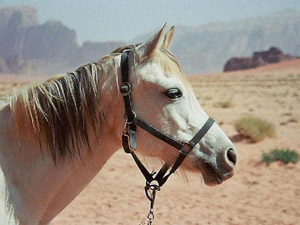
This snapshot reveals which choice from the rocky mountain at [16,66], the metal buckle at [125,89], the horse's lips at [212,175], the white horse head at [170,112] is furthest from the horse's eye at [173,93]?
the rocky mountain at [16,66]

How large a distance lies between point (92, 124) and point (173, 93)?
0.53 metres

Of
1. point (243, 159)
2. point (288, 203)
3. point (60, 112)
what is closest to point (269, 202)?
point (288, 203)

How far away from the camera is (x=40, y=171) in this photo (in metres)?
1.90

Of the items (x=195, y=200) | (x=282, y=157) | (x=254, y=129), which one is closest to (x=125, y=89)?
(x=195, y=200)

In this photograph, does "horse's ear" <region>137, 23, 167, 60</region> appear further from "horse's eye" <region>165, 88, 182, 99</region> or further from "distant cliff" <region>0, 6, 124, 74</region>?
"distant cliff" <region>0, 6, 124, 74</region>

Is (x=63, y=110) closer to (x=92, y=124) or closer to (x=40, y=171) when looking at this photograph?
(x=92, y=124)

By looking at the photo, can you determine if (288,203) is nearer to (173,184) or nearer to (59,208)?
(173,184)

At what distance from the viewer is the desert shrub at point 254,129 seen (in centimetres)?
1048

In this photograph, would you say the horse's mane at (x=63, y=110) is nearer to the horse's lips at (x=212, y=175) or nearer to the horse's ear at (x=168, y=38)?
the horse's ear at (x=168, y=38)

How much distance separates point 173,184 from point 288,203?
7.36ft

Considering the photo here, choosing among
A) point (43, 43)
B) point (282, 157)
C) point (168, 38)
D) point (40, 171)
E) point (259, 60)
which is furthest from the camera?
point (43, 43)

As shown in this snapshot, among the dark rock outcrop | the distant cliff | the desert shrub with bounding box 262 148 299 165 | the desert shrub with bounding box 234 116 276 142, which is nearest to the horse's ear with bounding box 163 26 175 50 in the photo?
the desert shrub with bounding box 262 148 299 165

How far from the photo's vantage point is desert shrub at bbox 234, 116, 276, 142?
10.5 m

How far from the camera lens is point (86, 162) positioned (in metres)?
2.04
